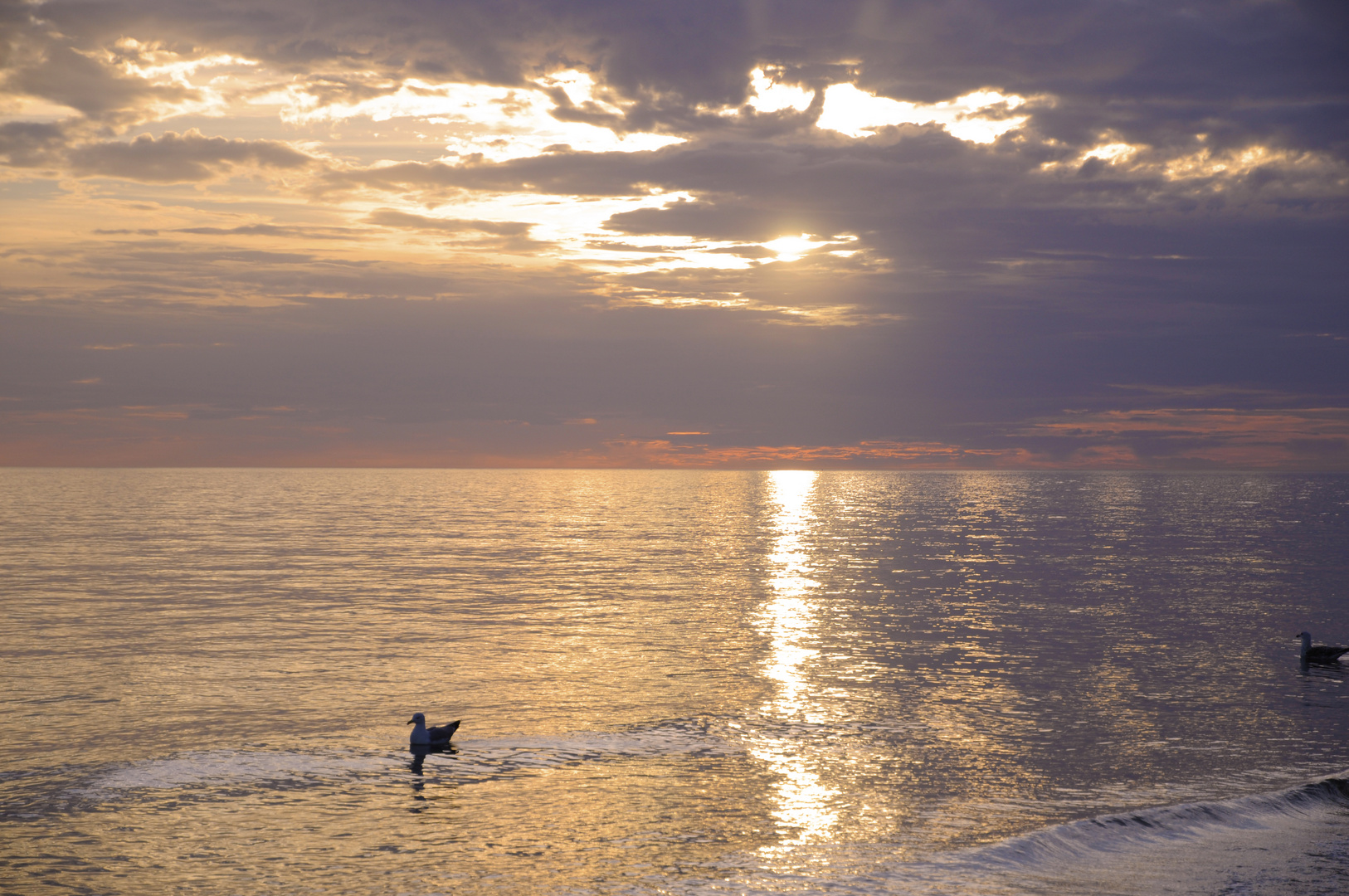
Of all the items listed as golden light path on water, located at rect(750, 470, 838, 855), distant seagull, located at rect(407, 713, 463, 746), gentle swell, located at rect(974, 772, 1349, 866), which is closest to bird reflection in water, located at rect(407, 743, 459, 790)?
distant seagull, located at rect(407, 713, 463, 746)

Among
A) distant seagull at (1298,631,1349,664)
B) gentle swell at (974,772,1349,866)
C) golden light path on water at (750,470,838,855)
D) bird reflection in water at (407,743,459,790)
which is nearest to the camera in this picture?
gentle swell at (974,772,1349,866)

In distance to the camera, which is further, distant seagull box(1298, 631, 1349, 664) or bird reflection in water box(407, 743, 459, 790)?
distant seagull box(1298, 631, 1349, 664)

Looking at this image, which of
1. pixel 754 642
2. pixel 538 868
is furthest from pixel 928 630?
pixel 538 868

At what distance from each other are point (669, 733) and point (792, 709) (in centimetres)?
466

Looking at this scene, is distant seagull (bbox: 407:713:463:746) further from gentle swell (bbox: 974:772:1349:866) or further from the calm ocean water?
gentle swell (bbox: 974:772:1349:866)

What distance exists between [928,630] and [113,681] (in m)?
31.9

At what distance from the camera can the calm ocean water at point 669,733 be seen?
690 inches

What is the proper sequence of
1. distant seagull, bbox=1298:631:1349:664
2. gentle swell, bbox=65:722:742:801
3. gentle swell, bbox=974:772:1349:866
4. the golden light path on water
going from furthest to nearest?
distant seagull, bbox=1298:631:1349:664, gentle swell, bbox=65:722:742:801, the golden light path on water, gentle swell, bbox=974:772:1349:866

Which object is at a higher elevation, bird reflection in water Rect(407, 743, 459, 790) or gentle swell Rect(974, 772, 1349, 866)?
bird reflection in water Rect(407, 743, 459, 790)

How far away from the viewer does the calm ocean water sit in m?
17.5

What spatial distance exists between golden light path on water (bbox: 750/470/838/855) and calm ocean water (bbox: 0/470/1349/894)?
0.14 m

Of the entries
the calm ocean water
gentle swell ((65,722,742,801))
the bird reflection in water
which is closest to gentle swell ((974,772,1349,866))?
the calm ocean water

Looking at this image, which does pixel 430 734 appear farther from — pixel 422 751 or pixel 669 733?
Answer: pixel 669 733

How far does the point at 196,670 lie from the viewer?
108 feet
